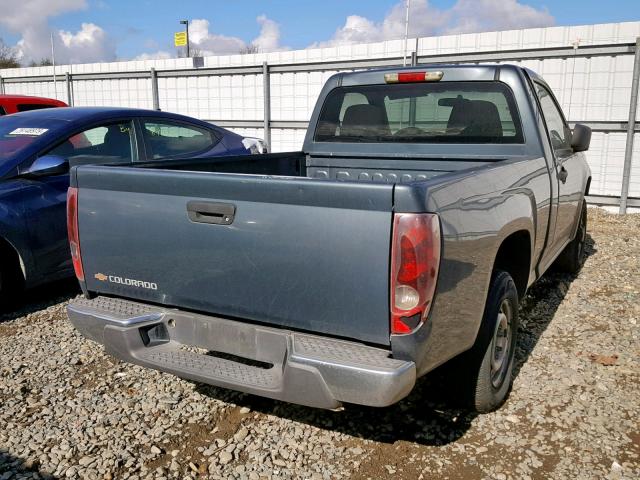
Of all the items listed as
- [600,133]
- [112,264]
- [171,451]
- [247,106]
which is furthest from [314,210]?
[247,106]

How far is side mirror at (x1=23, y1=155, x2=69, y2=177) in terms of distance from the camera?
4.76m

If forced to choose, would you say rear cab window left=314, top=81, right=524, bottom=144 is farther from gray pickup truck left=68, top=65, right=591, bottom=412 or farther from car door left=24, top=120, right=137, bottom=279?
car door left=24, top=120, right=137, bottom=279

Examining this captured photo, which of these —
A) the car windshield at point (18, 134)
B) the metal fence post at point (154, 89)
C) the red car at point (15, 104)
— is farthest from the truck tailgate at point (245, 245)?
the metal fence post at point (154, 89)

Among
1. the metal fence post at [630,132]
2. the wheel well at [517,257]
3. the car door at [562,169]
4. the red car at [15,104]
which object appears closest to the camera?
the wheel well at [517,257]

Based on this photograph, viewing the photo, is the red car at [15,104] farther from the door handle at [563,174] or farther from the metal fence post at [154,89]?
the door handle at [563,174]

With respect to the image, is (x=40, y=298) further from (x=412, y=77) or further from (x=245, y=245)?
(x=412, y=77)

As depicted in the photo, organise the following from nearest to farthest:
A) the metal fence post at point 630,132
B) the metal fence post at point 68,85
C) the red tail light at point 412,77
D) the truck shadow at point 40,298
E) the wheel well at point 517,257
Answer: the wheel well at point 517,257 → the red tail light at point 412,77 → the truck shadow at point 40,298 → the metal fence post at point 630,132 → the metal fence post at point 68,85

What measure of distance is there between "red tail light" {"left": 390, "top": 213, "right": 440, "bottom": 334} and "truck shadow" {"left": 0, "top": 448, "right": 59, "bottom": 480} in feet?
6.10

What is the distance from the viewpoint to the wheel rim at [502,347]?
3.23 m

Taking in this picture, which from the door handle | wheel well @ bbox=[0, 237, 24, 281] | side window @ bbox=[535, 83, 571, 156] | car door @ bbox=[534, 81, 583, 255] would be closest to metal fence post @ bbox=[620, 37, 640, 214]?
car door @ bbox=[534, 81, 583, 255]

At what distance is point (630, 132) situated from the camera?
8.95 m

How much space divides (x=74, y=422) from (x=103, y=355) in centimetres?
91

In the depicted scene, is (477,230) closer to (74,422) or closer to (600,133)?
(74,422)

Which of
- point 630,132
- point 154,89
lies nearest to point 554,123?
point 630,132
